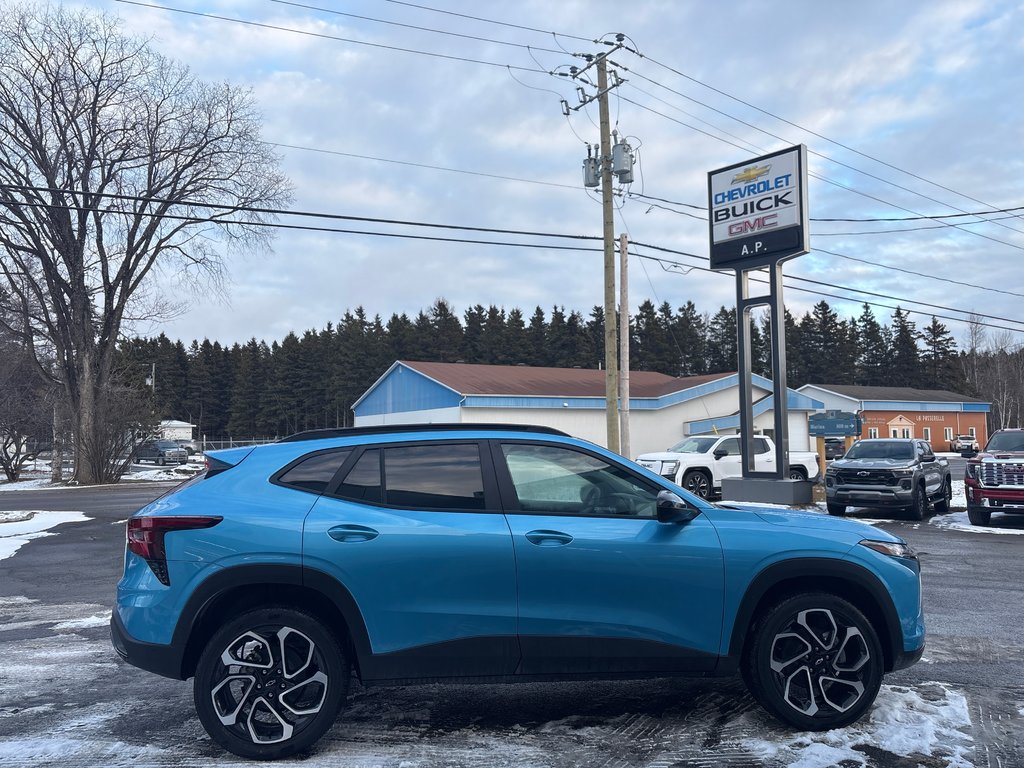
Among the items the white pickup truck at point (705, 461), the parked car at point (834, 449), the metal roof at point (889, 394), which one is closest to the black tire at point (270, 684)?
the white pickup truck at point (705, 461)

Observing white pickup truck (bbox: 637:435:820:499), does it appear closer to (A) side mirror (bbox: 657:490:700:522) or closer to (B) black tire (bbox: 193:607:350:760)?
(A) side mirror (bbox: 657:490:700:522)

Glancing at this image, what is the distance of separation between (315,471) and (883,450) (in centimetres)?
Answer: 1597

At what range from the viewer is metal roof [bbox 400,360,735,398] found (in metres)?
35.5

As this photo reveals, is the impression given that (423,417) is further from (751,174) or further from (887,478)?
(887,478)

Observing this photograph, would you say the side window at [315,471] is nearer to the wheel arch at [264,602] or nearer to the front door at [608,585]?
the wheel arch at [264,602]

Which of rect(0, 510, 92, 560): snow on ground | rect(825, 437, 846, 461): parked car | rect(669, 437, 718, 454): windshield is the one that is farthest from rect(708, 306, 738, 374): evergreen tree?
rect(0, 510, 92, 560): snow on ground

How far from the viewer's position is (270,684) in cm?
415

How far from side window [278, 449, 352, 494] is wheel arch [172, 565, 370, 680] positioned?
0.47 meters

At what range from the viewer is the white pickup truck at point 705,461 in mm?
21109

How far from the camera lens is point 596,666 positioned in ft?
14.1

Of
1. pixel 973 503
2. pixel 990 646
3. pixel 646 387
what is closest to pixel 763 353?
pixel 646 387

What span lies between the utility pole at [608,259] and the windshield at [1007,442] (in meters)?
7.83

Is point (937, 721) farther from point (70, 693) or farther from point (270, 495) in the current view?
point (70, 693)

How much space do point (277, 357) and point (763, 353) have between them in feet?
179
